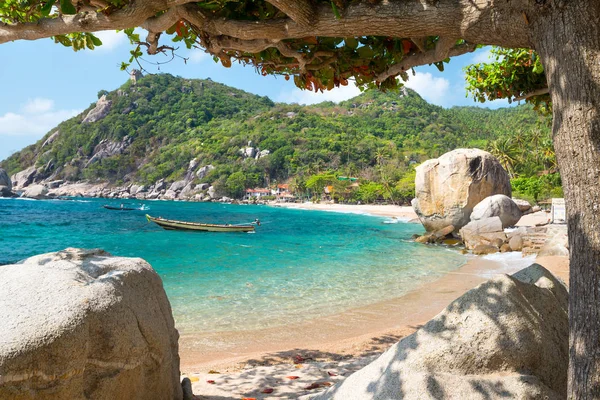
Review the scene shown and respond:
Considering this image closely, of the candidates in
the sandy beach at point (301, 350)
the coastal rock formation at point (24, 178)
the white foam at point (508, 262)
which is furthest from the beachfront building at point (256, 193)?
the sandy beach at point (301, 350)

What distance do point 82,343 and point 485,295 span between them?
8.93 feet

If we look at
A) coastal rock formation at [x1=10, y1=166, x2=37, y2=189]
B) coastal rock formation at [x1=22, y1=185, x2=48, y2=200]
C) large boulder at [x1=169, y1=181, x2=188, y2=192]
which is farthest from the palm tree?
coastal rock formation at [x1=10, y1=166, x2=37, y2=189]

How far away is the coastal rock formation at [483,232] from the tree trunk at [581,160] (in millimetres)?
18845

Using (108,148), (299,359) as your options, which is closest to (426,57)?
(299,359)

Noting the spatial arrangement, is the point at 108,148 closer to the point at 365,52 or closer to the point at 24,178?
the point at 24,178

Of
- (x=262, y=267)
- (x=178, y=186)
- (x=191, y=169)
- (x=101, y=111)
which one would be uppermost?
(x=101, y=111)

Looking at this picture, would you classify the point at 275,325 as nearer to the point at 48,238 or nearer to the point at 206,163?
the point at 48,238

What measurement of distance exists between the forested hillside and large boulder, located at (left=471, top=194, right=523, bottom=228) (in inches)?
2527

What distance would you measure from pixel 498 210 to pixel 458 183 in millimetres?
2584

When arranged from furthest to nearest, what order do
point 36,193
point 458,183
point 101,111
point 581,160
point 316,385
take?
1. point 101,111
2. point 36,193
3. point 458,183
4. point 316,385
5. point 581,160

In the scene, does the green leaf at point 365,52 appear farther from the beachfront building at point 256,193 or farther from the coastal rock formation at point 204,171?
the coastal rock formation at point 204,171

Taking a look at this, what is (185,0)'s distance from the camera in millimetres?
2908

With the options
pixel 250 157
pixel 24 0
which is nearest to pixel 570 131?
pixel 24 0

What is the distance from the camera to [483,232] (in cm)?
2058
